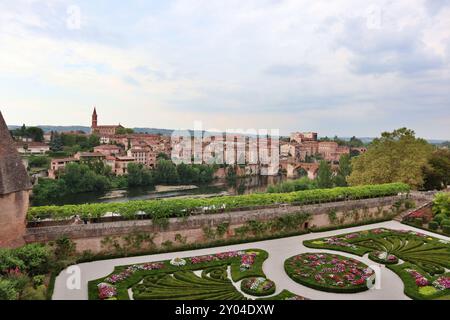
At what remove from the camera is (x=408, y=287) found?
15.7 meters

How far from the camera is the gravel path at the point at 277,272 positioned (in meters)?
15.0

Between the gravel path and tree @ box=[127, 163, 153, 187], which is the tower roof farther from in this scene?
tree @ box=[127, 163, 153, 187]

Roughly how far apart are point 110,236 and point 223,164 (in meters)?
62.6

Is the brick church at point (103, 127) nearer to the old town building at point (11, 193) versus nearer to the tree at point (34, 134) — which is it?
the tree at point (34, 134)

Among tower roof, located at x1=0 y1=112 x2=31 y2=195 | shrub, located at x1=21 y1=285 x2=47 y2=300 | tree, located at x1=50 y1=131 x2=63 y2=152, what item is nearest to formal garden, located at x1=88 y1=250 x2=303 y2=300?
shrub, located at x1=21 y1=285 x2=47 y2=300

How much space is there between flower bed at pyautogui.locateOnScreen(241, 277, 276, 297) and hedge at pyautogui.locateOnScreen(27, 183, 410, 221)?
742 centimetres

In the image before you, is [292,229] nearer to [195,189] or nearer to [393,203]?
[393,203]

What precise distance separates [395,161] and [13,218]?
3392 centimetres

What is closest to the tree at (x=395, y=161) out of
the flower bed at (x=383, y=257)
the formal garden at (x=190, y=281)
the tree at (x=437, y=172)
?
Answer: the tree at (x=437, y=172)

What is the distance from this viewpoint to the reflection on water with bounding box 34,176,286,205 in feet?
171

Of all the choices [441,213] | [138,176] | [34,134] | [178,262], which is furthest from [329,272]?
[34,134]

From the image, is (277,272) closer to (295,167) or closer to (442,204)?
(442,204)

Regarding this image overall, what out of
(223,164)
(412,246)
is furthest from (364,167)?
(223,164)
